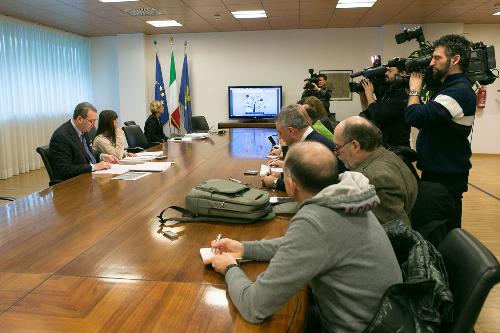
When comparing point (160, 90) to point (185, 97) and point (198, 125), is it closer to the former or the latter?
point (185, 97)

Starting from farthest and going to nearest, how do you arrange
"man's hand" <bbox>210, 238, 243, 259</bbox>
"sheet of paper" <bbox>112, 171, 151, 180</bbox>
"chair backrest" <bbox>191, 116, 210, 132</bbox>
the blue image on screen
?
"chair backrest" <bbox>191, 116, 210, 132</bbox>
the blue image on screen
"sheet of paper" <bbox>112, 171, 151, 180</bbox>
"man's hand" <bbox>210, 238, 243, 259</bbox>

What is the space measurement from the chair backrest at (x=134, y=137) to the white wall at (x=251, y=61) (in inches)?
133

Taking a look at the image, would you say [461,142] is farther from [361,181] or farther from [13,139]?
[13,139]

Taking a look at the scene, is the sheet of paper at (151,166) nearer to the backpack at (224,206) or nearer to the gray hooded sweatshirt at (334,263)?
the backpack at (224,206)

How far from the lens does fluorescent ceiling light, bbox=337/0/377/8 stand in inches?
239

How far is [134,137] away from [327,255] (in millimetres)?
4731

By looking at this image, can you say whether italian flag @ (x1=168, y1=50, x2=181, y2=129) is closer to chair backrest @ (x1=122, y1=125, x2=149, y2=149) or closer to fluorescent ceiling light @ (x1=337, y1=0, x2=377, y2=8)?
chair backrest @ (x1=122, y1=125, x2=149, y2=149)

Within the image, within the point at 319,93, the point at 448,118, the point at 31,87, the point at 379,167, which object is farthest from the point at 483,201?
the point at 31,87

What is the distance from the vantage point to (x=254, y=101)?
8.56 metres

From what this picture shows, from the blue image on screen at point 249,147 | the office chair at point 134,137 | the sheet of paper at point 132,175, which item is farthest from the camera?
the office chair at point 134,137

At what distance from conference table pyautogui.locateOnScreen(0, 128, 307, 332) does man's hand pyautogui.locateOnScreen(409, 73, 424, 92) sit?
3.94 ft

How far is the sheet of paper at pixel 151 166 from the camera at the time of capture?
3086mm

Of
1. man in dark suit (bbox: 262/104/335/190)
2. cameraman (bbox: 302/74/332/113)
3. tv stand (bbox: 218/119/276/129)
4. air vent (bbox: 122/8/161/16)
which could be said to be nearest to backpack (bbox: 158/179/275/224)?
man in dark suit (bbox: 262/104/335/190)

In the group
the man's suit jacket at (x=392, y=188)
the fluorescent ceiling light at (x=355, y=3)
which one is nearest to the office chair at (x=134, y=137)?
the fluorescent ceiling light at (x=355, y=3)
